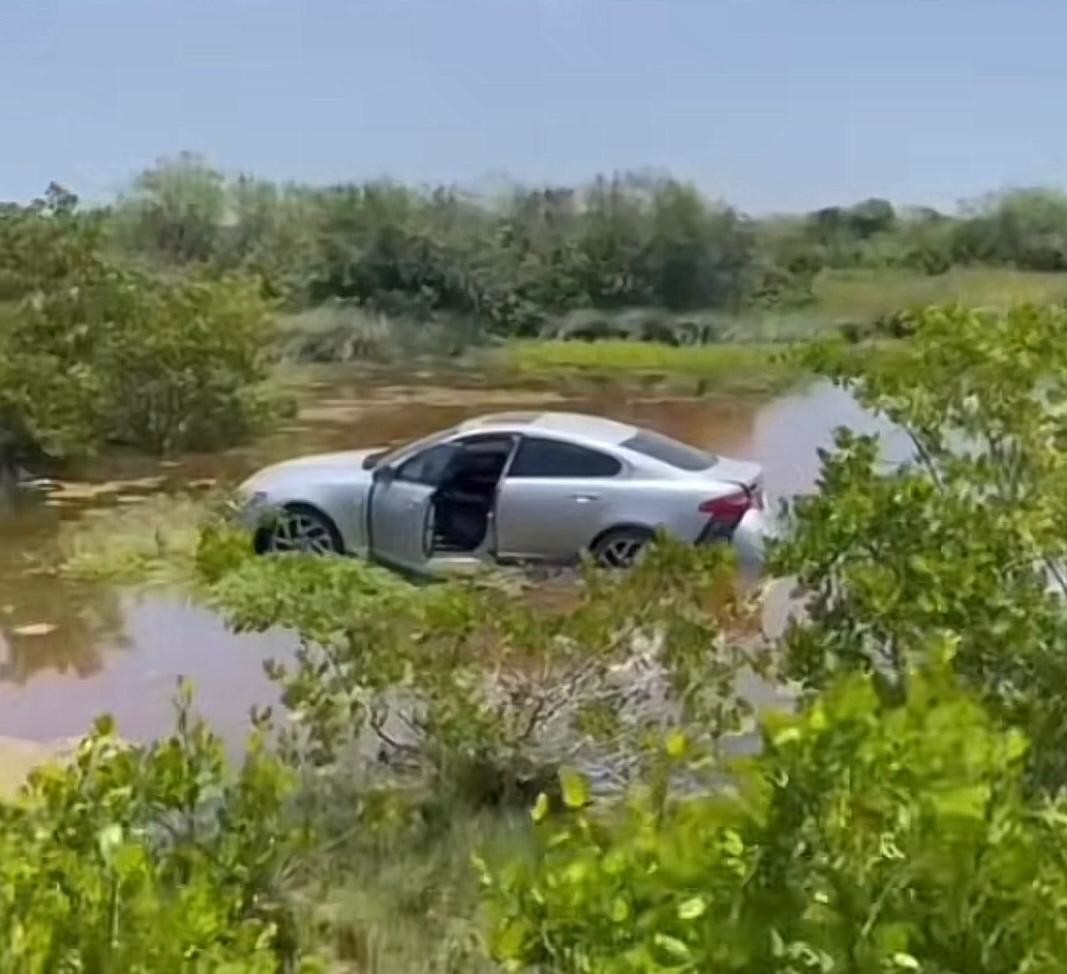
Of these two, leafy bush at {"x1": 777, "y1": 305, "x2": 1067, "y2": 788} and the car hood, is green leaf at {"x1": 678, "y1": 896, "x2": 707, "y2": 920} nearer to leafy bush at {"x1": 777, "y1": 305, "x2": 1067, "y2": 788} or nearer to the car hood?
leafy bush at {"x1": 777, "y1": 305, "x2": 1067, "y2": 788}

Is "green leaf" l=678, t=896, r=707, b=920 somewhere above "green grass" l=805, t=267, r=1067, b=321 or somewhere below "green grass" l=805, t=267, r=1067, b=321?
below

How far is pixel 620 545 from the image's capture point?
2.64 meters

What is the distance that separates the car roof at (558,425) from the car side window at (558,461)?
2cm

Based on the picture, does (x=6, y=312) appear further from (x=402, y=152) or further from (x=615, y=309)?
(x=615, y=309)

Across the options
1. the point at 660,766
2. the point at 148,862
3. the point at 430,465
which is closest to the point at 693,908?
the point at 148,862

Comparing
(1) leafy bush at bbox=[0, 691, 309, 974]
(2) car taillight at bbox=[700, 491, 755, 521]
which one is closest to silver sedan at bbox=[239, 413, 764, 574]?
(2) car taillight at bbox=[700, 491, 755, 521]

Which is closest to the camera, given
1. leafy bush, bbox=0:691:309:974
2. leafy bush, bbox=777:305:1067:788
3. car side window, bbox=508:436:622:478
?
leafy bush, bbox=0:691:309:974

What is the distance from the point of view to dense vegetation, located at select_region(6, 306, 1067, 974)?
3.91 ft

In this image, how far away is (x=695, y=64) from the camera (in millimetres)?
2602

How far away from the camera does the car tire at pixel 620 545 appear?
8.42 feet

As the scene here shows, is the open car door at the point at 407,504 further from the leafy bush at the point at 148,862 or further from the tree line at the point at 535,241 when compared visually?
the leafy bush at the point at 148,862

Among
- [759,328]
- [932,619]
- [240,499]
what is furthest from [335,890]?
[759,328]

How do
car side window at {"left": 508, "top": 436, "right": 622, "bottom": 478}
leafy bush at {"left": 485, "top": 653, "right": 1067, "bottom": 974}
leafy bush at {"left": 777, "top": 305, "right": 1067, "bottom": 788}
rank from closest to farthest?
leafy bush at {"left": 485, "top": 653, "right": 1067, "bottom": 974} → leafy bush at {"left": 777, "top": 305, "right": 1067, "bottom": 788} → car side window at {"left": 508, "top": 436, "right": 622, "bottom": 478}

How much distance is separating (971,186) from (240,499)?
47.4 inches
